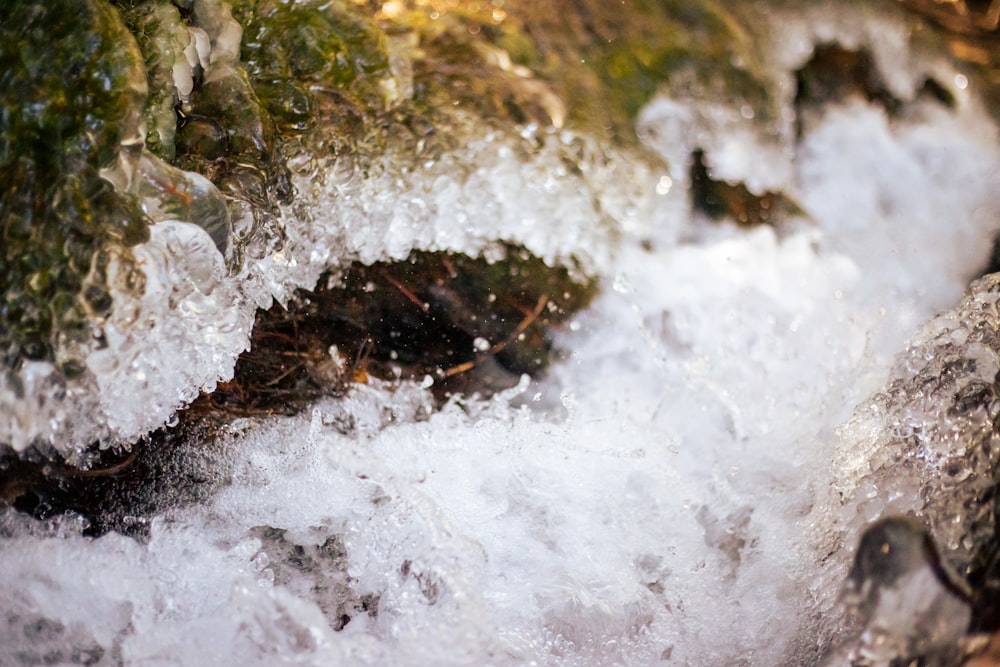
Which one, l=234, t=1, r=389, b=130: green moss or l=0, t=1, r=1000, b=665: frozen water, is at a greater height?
l=234, t=1, r=389, b=130: green moss

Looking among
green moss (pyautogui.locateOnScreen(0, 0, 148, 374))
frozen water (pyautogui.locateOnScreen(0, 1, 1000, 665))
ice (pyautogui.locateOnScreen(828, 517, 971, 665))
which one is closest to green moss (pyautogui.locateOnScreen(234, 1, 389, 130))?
frozen water (pyautogui.locateOnScreen(0, 1, 1000, 665))

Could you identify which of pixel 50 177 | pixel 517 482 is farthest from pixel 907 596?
pixel 50 177

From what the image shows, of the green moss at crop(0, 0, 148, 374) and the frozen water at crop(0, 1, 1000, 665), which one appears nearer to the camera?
the green moss at crop(0, 0, 148, 374)

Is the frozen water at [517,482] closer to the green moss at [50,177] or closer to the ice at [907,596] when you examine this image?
the green moss at [50,177]

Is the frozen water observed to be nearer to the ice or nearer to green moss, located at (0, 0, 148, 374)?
green moss, located at (0, 0, 148, 374)

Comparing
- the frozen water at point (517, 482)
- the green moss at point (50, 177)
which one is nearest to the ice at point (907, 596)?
the frozen water at point (517, 482)

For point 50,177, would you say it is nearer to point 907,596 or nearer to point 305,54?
point 305,54
